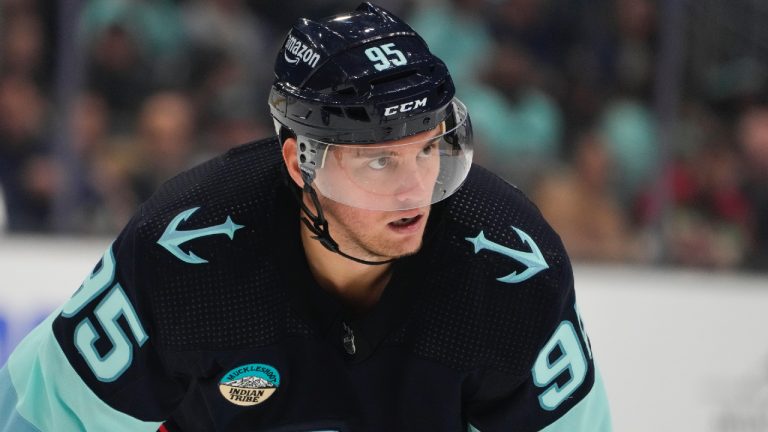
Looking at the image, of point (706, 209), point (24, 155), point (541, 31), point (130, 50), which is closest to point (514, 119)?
point (541, 31)

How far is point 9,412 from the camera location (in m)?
2.26

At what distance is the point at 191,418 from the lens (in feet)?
7.56

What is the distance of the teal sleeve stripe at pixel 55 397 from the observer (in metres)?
2.18

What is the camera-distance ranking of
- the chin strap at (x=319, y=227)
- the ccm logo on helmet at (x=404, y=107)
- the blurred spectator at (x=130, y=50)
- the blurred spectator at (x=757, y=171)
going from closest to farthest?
1. the ccm logo on helmet at (x=404, y=107)
2. the chin strap at (x=319, y=227)
3. the blurred spectator at (x=757, y=171)
4. the blurred spectator at (x=130, y=50)

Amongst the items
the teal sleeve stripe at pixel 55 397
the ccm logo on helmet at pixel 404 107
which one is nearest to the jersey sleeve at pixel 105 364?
the teal sleeve stripe at pixel 55 397

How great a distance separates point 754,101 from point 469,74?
3.43 ft

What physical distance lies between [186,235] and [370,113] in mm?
435

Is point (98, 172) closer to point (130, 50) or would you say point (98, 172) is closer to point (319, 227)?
point (130, 50)

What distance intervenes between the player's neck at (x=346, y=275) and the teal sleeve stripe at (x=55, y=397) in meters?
0.42

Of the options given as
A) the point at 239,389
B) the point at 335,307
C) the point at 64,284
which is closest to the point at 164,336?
the point at 239,389

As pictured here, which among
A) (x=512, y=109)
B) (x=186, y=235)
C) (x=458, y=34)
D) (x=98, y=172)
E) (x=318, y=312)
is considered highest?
(x=186, y=235)

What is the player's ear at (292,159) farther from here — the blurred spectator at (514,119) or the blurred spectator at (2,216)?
the blurred spectator at (2,216)

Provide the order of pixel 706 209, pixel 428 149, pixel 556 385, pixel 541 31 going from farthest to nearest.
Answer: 1. pixel 541 31
2. pixel 706 209
3. pixel 556 385
4. pixel 428 149

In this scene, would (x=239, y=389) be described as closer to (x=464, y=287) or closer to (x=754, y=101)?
(x=464, y=287)
